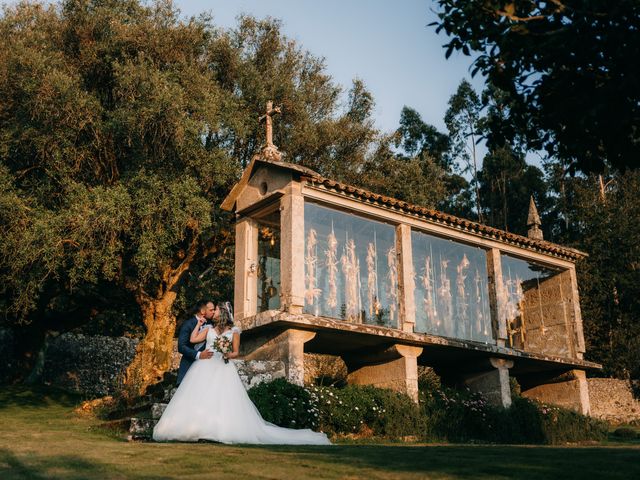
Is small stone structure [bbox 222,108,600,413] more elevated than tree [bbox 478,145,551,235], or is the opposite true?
tree [bbox 478,145,551,235]

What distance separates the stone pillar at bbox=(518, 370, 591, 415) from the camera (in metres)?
19.5

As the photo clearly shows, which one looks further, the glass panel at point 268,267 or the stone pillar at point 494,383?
the stone pillar at point 494,383

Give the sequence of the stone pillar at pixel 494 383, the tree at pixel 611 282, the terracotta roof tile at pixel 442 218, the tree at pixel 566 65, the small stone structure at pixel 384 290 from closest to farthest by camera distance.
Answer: the tree at pixel 566 65 < the small stone structure at pixel 384 290 < the terracotta roof tile at pixel 442 218 < the stone pillar at pixel 494 383 < the tree at pixel 611 282

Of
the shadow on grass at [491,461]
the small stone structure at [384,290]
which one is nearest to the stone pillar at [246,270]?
the small stone structure at [384,290]

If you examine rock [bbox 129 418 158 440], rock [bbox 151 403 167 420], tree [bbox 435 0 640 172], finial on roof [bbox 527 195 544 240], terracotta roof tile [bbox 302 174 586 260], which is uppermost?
finial on roof [bbox 527 195 544 240]

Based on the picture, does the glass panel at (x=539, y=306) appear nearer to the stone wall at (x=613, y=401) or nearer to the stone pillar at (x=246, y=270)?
the stone pillar at (x=246, y=270)

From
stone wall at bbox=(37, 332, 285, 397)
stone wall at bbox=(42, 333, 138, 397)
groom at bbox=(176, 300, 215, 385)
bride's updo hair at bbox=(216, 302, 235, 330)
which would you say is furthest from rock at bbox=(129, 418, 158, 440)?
stone wall at bbox=(42, 333, 138, 397)

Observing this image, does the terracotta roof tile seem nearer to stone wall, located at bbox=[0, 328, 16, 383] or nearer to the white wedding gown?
the white wedding gown

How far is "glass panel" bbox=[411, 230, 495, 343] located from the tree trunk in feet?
24.8

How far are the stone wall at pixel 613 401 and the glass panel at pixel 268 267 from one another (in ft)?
61.2

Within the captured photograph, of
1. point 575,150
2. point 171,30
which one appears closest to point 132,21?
point 171,30

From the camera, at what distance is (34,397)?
22078mm

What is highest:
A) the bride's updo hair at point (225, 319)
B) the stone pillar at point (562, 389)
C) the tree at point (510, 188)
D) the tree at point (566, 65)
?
the tree at point (510, 188)

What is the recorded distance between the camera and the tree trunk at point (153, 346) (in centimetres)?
1861
